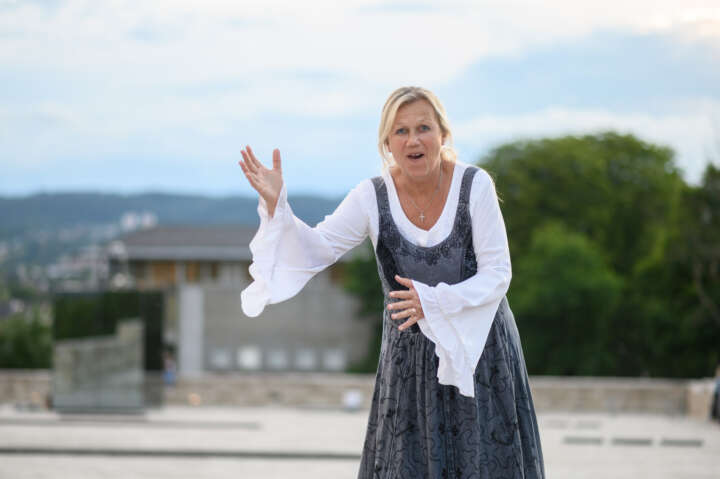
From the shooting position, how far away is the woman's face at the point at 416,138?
3.69 meters

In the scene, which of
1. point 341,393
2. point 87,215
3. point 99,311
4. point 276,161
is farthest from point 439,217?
point 87,215

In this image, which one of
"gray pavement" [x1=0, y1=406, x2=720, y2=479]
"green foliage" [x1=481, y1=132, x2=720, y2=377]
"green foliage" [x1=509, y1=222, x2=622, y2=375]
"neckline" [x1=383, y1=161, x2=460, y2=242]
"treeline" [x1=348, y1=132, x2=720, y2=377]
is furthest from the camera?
"green foliage" [x1=509, y1=222, x2=622, y2=375]

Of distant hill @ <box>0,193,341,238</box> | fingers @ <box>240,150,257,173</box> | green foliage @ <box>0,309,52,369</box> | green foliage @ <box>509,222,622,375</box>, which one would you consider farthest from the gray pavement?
distant hill @ <box>0,193,341,238</box>

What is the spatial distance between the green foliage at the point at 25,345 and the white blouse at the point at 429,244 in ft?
149

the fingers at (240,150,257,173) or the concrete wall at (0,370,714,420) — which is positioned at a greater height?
the fingers at (240,150,257,173)

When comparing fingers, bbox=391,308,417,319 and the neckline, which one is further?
the neckline

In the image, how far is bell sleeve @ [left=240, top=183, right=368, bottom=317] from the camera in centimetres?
374

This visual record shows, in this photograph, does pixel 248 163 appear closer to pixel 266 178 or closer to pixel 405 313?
pixel 266 178

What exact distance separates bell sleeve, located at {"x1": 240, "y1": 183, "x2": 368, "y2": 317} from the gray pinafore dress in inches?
4.7

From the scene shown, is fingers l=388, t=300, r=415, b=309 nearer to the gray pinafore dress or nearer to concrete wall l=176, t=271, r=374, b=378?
the gray pinafore dress

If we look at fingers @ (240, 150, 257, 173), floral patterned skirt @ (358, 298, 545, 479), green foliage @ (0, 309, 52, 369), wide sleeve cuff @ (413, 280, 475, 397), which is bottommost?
green foliage @ (0, 309, 52, 369)

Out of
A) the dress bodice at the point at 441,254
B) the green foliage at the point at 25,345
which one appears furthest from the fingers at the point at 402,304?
the green foliage at the point at 25,345

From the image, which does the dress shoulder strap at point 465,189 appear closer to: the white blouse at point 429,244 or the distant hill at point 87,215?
the white blouse at point 429,244

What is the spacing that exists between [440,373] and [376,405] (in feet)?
1.32
